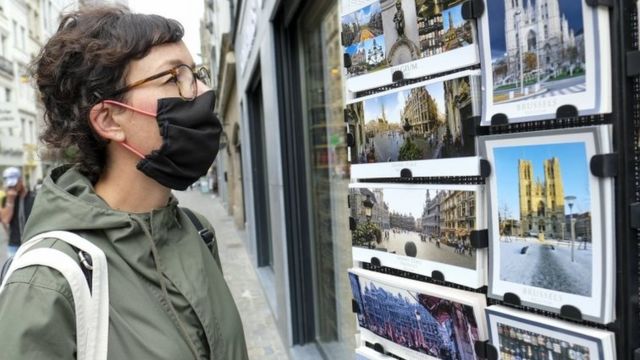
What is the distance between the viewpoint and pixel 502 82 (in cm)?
123

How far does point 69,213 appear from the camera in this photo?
133cm

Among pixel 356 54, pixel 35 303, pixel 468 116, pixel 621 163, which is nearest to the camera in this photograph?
pixel 621 163

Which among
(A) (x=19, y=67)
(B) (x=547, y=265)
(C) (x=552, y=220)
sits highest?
(A) (x=19, y=67)

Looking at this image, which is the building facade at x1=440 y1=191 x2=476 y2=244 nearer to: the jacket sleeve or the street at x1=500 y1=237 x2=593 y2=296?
the street at x1=500 y1=237 x2=593 y2=296

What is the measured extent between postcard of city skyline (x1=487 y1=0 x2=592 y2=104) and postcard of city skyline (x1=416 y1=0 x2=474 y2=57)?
4.2 inches

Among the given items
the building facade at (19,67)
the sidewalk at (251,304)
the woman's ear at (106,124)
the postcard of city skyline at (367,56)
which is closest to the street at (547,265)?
the postcard of city skyline at (367,56)

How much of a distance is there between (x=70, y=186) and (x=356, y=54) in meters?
1.08

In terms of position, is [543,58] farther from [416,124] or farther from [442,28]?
[416,124]

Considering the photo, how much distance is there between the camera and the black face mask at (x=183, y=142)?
1.57m

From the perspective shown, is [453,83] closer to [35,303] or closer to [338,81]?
[35,303]

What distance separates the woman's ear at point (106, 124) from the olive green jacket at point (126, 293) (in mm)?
149

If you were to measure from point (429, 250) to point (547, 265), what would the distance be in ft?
1.46

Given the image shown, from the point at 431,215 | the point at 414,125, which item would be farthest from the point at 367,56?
the point at 431,215

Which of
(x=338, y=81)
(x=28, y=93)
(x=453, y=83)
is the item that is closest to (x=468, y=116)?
(x=453, y=83)
